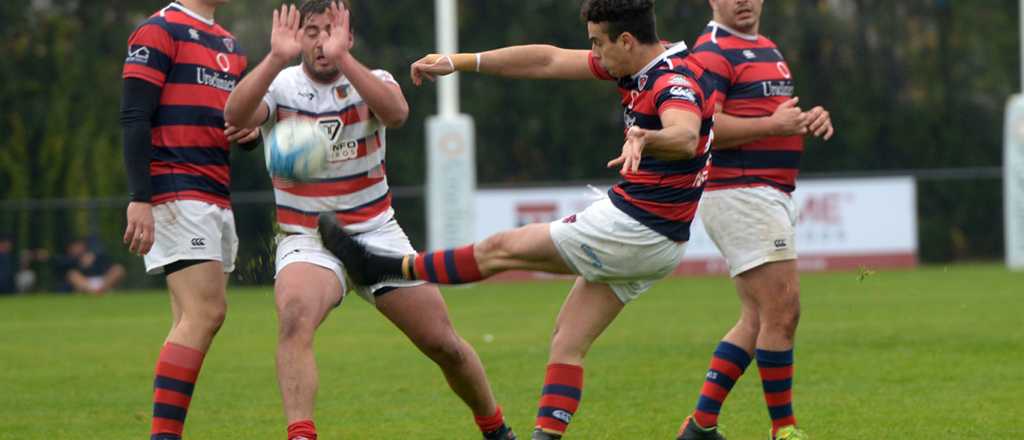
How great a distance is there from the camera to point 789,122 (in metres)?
6.92

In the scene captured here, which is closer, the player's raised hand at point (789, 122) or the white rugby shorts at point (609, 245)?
the white rugby shorts at point (609, 245)

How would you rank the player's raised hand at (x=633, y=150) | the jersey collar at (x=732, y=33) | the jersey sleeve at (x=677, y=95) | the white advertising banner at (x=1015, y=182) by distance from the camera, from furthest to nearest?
the white advertising banner at (x=1015, y=182) < the jersey collar at (x=732, y=33) < the jersey sleeve at (x=677, y=95) < the player's raised hand at (x=633, y=150)

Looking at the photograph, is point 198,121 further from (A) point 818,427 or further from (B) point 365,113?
(A) point 818,427

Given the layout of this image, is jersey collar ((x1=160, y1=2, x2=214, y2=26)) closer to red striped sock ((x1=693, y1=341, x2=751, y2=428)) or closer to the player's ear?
the player's ear

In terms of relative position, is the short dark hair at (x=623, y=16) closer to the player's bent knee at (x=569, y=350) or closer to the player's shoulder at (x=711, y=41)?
the player's shoulder at (x=711, y=41)

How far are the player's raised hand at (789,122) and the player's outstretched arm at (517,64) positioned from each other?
866 millimetres

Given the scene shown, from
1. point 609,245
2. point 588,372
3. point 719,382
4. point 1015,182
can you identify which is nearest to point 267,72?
point 609,245

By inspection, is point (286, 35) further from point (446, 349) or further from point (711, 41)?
point (711, 41)

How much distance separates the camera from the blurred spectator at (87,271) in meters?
23.4

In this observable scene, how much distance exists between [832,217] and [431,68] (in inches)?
672

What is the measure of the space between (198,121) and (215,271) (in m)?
0.64

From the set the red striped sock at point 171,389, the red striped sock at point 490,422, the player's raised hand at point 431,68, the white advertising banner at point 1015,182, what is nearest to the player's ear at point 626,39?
the player's raised hand at point 431,68

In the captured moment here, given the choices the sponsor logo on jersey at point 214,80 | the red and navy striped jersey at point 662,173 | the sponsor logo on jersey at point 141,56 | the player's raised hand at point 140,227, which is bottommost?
the player's raised hand at point 140,227

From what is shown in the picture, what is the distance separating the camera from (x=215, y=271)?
22.0 feet
